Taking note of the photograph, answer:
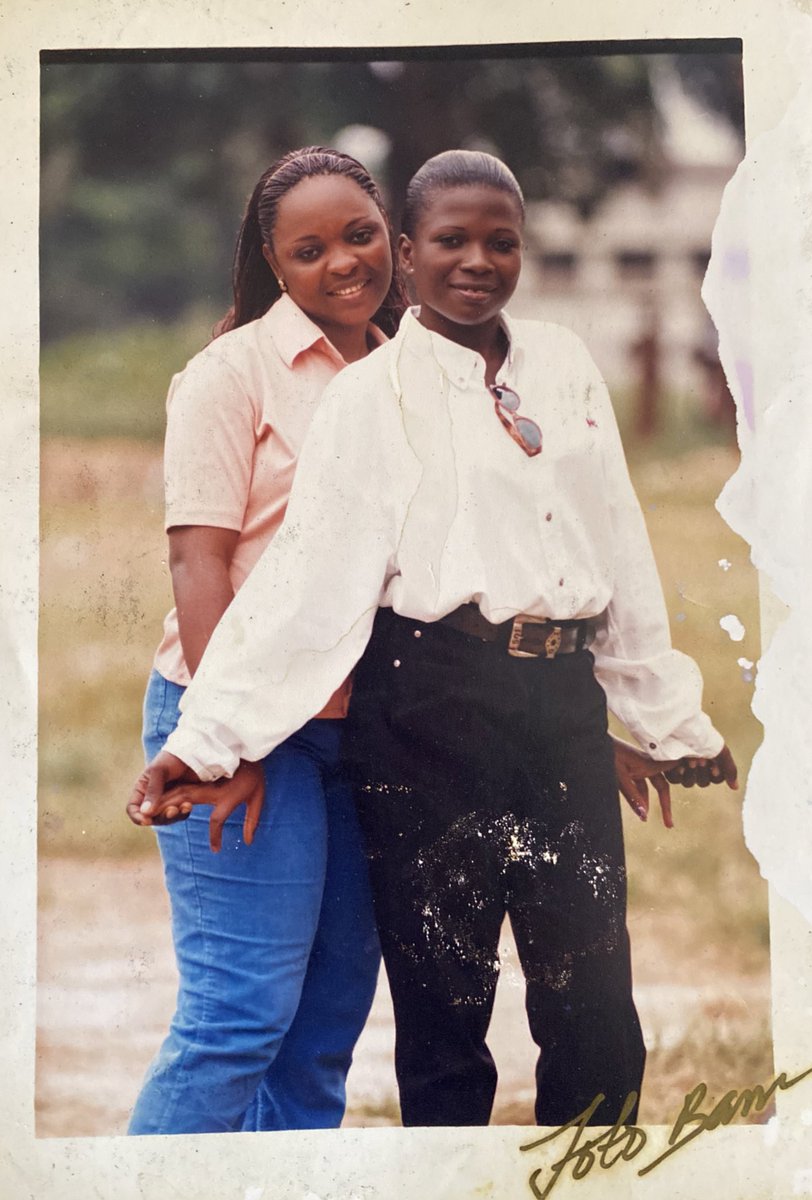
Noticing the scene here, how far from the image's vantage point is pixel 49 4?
124 inches

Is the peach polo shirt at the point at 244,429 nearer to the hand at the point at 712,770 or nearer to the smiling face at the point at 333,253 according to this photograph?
the smiling face at the point at 333,253

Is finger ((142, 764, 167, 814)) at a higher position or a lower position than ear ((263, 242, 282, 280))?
lower

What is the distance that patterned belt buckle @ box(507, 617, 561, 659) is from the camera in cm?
291

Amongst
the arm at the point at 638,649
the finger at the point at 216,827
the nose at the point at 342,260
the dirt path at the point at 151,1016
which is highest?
the nose at the point at 342,260

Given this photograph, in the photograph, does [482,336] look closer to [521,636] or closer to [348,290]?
[348,290]

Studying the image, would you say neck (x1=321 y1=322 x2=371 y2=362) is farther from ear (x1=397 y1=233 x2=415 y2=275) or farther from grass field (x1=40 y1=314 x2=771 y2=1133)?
grass field (x1=40 y1=314 x2=771 y2=1133)

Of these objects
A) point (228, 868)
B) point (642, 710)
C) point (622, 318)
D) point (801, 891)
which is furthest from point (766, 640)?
point (228, 868)

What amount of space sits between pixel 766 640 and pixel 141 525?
1612mm

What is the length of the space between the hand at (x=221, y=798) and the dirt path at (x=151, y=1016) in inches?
7.0

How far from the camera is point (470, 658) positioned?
2.89 m

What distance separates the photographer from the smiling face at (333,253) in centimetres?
299

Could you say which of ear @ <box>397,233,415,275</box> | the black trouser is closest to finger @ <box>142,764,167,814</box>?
the black trouser

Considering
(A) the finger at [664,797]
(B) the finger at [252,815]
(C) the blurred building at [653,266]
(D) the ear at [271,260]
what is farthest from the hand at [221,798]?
(C) the blurred building at [653,266]

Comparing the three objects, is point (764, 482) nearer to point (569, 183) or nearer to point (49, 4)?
point (569, 183)
